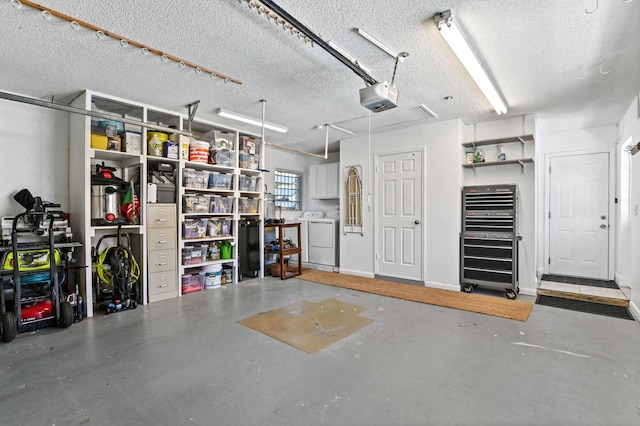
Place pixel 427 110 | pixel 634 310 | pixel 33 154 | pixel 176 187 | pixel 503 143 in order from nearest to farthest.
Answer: pixel 634 310, pixel 33 154, pixel 427 110, pixel 176 187, pixel 503 143

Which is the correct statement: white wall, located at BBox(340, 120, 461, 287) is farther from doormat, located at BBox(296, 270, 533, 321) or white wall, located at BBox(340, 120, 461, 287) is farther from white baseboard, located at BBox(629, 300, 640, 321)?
white baseboard, located at BBox(629, 300, 640, 321)

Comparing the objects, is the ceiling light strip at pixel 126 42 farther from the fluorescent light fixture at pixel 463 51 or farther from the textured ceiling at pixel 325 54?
the fluorescent light fixture at pixel 463 51

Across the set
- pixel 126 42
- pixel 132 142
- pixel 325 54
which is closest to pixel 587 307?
pixel 325 54

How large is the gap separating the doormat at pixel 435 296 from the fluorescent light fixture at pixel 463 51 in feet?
8.45

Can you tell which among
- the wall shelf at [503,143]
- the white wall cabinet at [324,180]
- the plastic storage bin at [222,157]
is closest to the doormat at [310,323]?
the plastic storage bin at [222,157]

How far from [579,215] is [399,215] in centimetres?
323

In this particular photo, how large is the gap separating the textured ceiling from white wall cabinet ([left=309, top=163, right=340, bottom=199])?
2472 millimetres

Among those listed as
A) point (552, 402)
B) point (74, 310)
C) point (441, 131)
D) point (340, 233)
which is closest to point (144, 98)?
point (74, 310)

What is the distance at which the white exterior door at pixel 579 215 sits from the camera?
534 cm

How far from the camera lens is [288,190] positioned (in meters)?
7.50

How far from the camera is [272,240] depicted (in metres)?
6.55

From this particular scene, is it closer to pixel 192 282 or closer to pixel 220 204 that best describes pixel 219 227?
pixel 220 204

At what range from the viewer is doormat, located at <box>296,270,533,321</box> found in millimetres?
3816

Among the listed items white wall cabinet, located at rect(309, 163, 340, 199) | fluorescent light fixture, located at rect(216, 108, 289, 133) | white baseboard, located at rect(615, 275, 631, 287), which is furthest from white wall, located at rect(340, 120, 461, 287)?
white baseboard, located at rect(615, 275, 631, 287)
